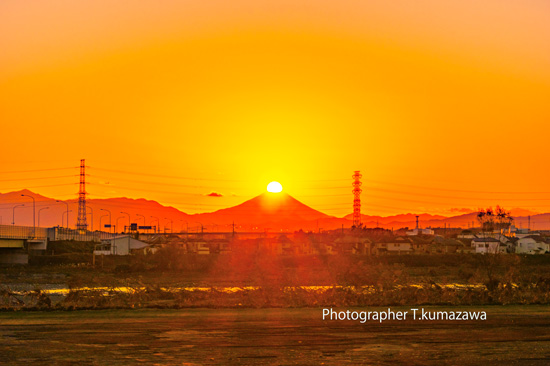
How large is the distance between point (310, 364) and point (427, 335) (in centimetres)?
674

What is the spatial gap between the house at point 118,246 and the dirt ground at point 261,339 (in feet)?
416

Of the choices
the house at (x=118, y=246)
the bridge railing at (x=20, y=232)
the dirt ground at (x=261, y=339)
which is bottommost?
the dirt ground at (x=261, y=339)

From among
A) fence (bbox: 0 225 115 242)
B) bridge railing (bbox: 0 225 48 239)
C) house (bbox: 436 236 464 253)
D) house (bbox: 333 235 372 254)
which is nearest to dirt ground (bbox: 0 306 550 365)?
bridge railing (bbox: 0 225 48 239)

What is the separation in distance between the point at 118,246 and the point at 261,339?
143 m

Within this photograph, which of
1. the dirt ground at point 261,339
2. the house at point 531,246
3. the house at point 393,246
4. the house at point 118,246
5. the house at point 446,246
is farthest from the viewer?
the house at point 531,246

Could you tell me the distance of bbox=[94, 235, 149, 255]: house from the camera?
156625mm

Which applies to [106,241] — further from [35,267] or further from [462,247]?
[462,247]

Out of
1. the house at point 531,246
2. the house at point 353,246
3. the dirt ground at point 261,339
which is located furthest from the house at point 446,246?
the dirt ground at point 261,339

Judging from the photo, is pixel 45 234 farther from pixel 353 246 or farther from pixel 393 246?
pixel 393 246

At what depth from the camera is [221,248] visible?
178 m

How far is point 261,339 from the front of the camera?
78.9 ft

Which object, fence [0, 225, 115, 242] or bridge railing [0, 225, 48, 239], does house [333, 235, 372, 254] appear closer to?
fence [0, 225, 115, 242]

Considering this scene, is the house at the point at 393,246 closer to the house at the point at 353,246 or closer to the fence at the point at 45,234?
the house at the point at 353,246

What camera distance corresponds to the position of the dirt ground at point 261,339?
20781mm
